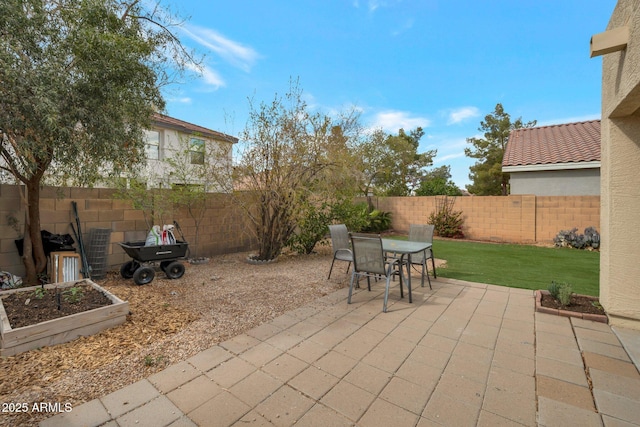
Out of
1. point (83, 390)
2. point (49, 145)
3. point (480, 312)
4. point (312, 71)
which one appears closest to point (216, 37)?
point (312, 71)

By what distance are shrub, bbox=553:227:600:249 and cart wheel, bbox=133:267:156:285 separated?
11034 mm

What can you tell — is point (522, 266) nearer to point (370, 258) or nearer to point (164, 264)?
point (370, 258)

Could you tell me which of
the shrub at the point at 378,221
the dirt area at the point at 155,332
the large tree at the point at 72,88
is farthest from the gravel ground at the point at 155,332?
the shrub at the point at 378,221

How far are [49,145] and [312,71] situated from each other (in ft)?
15.9

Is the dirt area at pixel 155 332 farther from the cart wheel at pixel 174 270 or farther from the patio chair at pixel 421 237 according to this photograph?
the patio chair at pixel 421 237

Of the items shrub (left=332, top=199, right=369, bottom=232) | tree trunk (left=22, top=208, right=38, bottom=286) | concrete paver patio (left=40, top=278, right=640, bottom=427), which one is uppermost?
shrub (left=332, top=199, right=369, bottom=232)

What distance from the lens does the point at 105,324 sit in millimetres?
2803

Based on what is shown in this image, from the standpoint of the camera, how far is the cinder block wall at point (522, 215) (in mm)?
8898

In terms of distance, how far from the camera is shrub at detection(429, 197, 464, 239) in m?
11.1

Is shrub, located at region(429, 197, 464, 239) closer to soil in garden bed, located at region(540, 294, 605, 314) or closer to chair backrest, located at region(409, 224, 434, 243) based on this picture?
chair backrest, located at region(409, 224, 434, 243)

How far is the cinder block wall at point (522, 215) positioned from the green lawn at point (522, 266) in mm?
1091

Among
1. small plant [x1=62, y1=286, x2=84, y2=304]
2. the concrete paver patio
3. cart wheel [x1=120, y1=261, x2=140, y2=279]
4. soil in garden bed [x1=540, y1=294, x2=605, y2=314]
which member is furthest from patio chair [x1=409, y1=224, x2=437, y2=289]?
cart wheel [x1=120, y1=261, x2=140, y2=279]

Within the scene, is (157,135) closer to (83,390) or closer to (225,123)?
(225,123)

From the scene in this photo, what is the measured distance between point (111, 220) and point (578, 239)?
1198 centimetres
